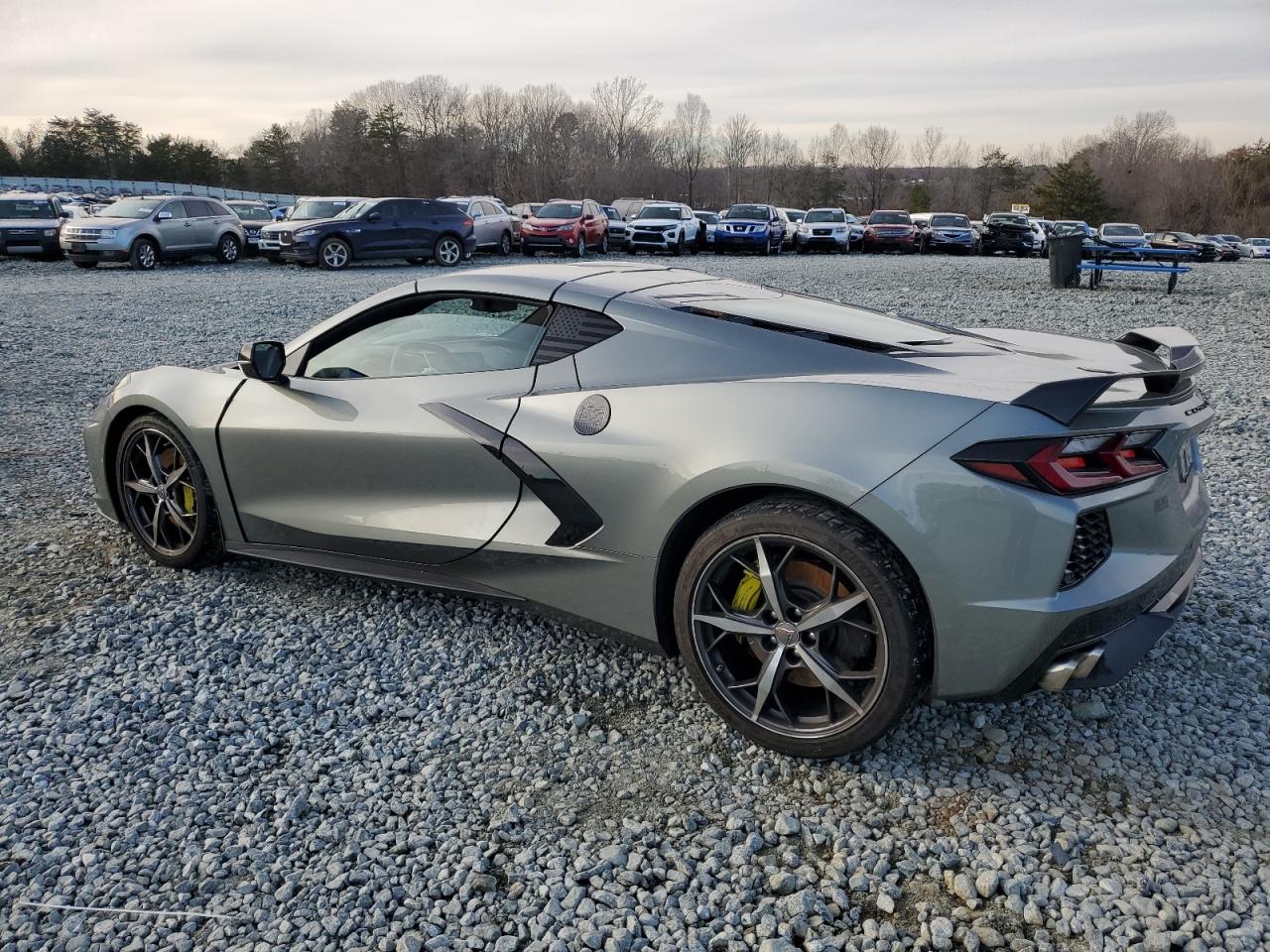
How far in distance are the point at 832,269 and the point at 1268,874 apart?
70.0 feet

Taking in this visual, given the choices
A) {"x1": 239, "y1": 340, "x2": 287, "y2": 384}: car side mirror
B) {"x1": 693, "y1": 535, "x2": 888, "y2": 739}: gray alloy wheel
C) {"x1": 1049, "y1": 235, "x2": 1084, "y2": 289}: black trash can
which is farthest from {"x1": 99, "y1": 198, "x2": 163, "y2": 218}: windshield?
{"x1": 693, "y1": 535, "x2": 888, "y2": 739}: gray alloy wheel

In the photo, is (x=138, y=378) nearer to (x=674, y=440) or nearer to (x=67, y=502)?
(x=67, y=502)

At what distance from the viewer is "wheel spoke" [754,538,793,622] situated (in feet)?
8.84

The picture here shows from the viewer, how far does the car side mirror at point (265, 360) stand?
3.62 m

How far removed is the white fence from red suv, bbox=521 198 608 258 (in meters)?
41.9

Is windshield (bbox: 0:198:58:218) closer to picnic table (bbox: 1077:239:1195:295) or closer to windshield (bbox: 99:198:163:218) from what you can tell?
windshield (bbox: 99:198:163:218)

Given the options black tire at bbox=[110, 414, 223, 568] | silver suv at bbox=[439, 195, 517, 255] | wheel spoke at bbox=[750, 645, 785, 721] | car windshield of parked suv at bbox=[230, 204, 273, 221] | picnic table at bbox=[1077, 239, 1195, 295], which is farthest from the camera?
car windshield of parked suv at bbox=[230, 204, 273, 221]

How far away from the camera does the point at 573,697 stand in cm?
319

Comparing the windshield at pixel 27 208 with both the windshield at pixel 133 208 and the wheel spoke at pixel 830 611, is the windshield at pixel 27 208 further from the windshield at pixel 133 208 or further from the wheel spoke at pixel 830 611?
the wheel spoke at pixel 830 611

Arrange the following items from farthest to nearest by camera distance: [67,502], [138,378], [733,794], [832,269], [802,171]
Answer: [802,171]
[832,269]
[67,502]
[138,378]
[733,794]

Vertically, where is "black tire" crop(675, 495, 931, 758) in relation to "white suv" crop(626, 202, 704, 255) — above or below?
below

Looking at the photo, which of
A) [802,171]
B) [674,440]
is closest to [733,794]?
[674,440]

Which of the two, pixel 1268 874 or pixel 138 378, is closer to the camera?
pixel 1268 874

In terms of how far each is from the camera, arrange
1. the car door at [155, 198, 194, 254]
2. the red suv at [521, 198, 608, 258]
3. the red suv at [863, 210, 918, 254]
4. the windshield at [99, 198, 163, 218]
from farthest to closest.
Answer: the red suv at [863, 210, 918, 254]
the red suv at [521, 198, 608, 258]
the car door at [155, 198, 194, 254]
the windshield at [99, 198, 163, 218]
